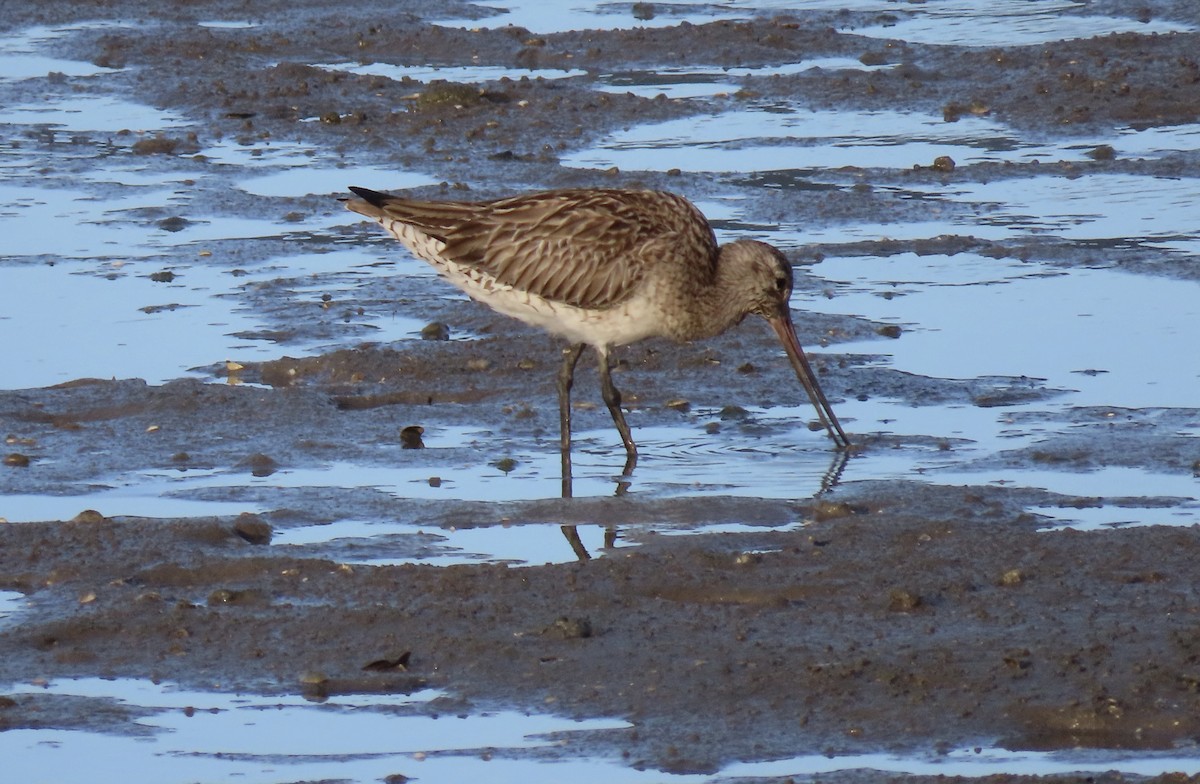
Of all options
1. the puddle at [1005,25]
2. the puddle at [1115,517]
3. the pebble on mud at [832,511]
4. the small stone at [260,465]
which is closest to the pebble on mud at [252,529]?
the small stone at [260,465]

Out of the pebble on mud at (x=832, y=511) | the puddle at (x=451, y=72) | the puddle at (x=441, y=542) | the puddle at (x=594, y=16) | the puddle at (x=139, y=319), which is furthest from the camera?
the puddle at (x=594, y=16)

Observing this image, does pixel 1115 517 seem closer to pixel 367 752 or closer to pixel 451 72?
pixel 367 752

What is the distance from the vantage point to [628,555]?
7.12 meters

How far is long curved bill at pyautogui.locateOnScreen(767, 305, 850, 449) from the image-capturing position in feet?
27.6

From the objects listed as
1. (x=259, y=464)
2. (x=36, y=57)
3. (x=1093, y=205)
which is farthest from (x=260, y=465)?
(x=36, y=57)

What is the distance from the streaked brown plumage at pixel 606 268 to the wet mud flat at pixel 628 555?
1.18 ft

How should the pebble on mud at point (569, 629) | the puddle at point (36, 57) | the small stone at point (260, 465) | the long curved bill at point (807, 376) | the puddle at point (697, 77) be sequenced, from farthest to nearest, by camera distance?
1. the puddle at point (36, 57)
2. the puddle at point (697, 77)
3. the long curved bill at point (807, 376)
4. the small stone at point (260, 465)
5. the pebble on mud at point (569, 629)

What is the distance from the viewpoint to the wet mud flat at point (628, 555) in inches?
233

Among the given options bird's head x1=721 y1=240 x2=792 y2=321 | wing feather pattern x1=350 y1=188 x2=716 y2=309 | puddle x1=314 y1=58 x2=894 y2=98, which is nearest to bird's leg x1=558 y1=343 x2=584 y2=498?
wing feather pattern x1=350 y1=188 x2=716 y2=309

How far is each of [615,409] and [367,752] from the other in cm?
319

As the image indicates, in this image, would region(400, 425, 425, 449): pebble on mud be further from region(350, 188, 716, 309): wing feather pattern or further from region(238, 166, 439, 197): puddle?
region(238, 166, 439, 197): puddle

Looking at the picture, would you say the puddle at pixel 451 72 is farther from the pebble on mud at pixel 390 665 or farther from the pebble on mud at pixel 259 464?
the pebble on mud at pixel 390 665

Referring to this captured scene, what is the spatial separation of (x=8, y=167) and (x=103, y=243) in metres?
2.00

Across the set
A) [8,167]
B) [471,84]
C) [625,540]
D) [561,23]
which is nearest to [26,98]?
[8,167]
